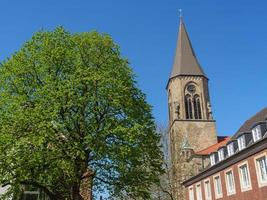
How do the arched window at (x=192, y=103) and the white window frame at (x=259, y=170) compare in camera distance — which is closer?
the white window frame at (x=259, y=170)

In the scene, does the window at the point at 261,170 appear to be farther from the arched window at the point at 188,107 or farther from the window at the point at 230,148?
the arched window at the point at 188,107

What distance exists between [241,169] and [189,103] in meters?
44.4

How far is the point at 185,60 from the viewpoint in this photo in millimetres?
75875

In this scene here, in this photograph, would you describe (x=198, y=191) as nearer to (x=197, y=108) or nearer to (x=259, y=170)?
(x=259, y=170)

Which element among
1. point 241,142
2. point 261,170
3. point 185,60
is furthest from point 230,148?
point 185,60

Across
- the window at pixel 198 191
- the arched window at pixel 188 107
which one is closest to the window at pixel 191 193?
the window at pixel 198 191

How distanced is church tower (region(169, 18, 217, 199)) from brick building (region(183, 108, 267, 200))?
91.1 feet

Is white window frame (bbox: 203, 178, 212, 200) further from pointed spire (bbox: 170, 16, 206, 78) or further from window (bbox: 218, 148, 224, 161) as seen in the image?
pointed spire (bbox: 170, 16, 206, 78)

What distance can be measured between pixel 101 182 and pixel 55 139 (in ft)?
14.0

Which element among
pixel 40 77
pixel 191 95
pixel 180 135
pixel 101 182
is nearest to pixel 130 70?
pixel 40 77

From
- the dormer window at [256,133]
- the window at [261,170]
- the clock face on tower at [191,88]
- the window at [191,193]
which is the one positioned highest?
the clock face on tower at [191,88]

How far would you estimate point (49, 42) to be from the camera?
21.5 m

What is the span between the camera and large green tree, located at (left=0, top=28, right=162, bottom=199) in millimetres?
18359

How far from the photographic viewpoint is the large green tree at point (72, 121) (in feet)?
60.2
